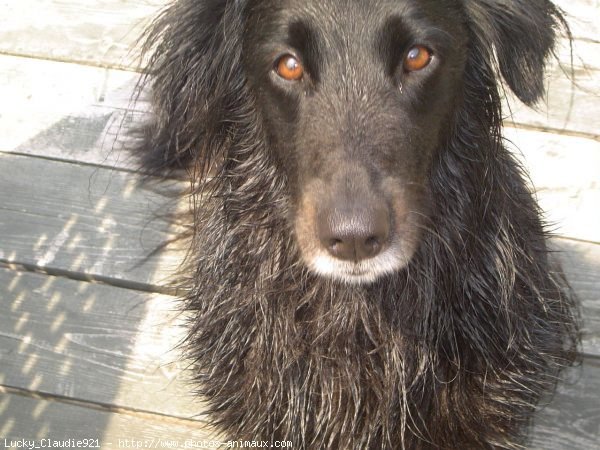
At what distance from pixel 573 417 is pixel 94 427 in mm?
1388

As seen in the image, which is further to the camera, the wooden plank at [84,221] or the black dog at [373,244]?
the wooden plank at [84,221]

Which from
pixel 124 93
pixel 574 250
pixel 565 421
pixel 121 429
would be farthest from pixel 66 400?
pixel 574 250

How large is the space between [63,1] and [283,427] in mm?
1966

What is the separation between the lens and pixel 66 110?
2721mm

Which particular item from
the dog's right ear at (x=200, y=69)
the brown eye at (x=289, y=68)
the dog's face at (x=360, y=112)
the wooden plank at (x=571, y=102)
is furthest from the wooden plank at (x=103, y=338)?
the brown eye at (x=289, y=68)

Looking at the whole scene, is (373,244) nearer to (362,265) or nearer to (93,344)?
(362,265)

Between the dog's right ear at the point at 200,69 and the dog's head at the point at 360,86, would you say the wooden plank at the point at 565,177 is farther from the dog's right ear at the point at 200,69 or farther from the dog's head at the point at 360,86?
the dog's right ear at the point at 200,69

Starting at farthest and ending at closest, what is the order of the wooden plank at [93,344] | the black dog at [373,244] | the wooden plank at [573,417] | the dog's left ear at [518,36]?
1. the wooden plank at [93,344]
2. the wooden plank at [573,417]
3. the dog's left ear at [518,36]
4. the black dog at [373,244]

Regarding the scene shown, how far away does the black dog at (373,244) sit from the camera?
154cm

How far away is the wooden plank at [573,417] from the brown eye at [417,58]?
1124 millimetres

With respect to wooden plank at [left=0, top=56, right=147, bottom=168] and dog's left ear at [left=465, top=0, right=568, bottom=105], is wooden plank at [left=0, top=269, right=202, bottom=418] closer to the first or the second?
wooden plank at [left=0, top=56, right=147, bottom=168]

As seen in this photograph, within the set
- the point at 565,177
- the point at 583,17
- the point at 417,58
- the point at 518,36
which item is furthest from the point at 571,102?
the point at 417,58

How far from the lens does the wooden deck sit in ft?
7.09

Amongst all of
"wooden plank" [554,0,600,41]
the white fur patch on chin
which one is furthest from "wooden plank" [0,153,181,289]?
"wooden plank" [554,0,600,41]
